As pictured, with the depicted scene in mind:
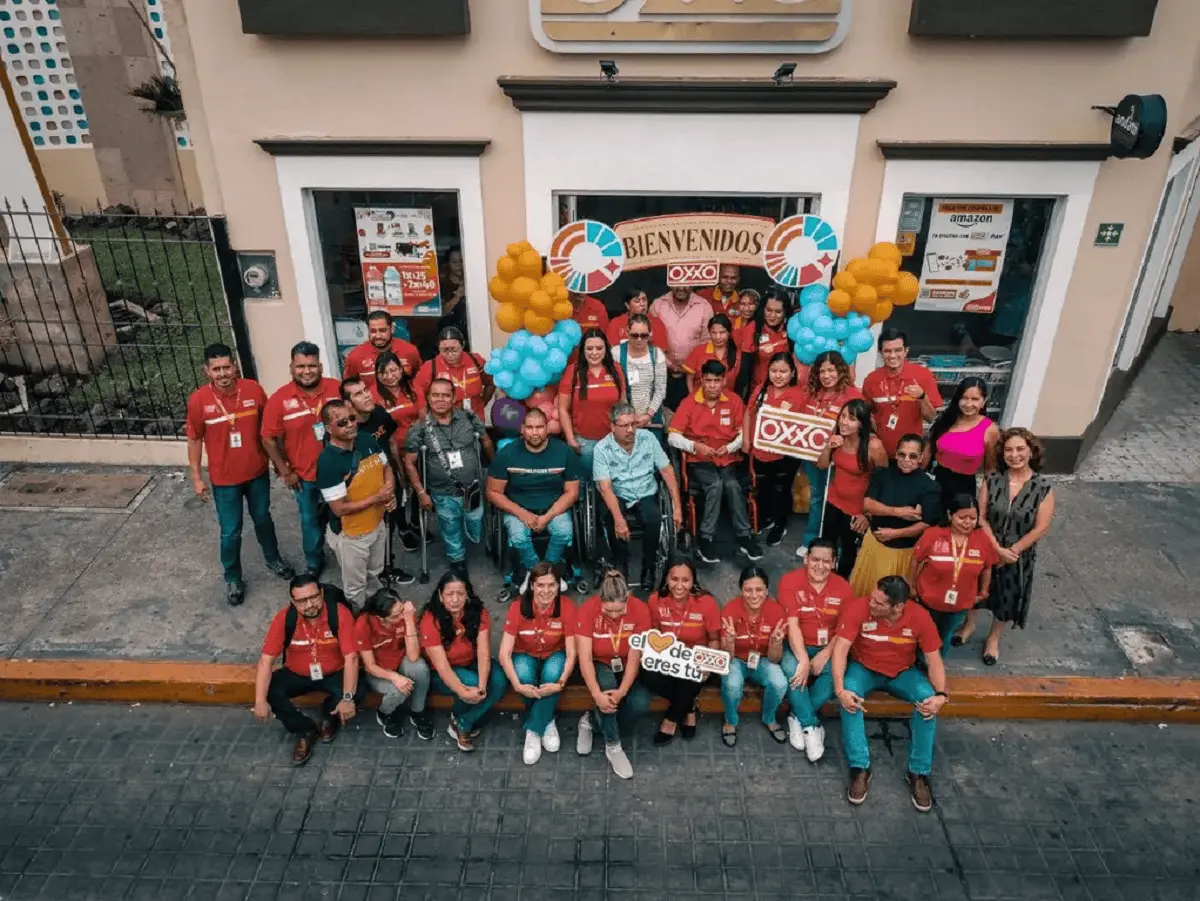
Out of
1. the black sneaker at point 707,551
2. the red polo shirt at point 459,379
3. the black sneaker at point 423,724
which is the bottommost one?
the black sneaker at point 423,724

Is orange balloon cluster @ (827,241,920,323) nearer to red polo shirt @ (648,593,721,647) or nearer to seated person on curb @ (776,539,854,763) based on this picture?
seated person on curb @ (776,539,854,763)

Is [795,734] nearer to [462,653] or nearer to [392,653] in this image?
[462,653]

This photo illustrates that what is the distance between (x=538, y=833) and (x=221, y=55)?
6.33 metres

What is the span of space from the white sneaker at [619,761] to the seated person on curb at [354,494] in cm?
205

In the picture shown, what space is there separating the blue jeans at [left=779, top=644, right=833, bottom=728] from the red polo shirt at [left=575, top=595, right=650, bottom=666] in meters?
0.92

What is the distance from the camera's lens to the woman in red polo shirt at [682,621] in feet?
17.4

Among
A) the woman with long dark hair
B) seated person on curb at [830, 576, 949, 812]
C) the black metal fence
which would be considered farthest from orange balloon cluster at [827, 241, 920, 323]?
the black metal fence

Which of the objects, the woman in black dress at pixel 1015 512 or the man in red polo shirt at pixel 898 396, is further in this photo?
the man in red polo shirt at pixel 898 396

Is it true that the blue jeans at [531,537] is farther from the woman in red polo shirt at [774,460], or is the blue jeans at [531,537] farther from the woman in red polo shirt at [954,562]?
the woman in red polo shirt at [954,562]

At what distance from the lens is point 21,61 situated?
14656 mm

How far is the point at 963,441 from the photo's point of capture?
5.90 m

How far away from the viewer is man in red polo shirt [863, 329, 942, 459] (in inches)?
252

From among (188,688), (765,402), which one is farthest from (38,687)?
(765,402)

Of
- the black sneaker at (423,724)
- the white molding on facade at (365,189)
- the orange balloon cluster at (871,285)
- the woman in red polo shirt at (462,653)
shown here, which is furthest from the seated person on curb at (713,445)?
the black sneaker at (423,724)
